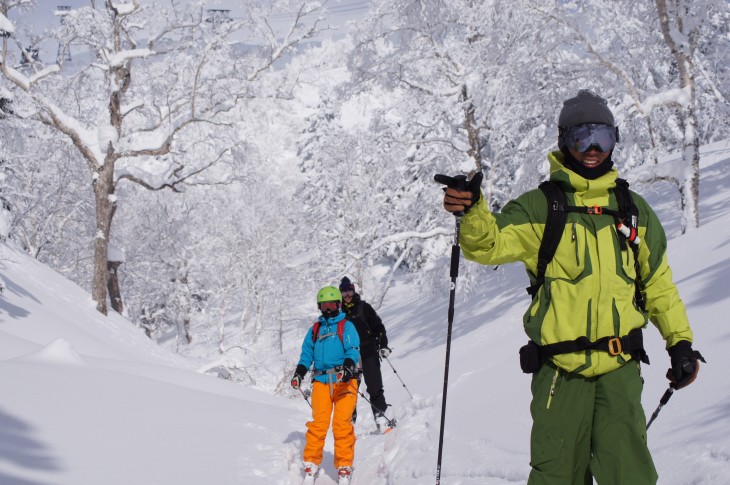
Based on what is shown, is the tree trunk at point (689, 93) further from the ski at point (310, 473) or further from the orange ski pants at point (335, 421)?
the ski at point (310, 473)

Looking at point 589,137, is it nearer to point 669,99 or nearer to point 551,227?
point 551,227

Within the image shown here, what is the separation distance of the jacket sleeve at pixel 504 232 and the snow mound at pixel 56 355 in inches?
230

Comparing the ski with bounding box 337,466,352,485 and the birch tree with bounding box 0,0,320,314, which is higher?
the birch tree with bounding box 0,0,320,314

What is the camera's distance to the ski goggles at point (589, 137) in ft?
9.70

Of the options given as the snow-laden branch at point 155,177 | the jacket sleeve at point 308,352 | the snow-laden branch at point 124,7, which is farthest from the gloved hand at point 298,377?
the snow-laden branch at point 124,7

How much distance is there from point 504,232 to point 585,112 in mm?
667

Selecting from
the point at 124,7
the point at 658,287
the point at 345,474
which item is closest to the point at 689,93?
the point at 345,474

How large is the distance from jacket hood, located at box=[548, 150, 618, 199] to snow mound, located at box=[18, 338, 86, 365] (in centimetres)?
607

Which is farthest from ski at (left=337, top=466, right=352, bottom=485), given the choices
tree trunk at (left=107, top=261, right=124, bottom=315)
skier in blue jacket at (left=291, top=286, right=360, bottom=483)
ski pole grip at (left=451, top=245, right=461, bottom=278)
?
tree trunk at (left=107, top=261, right=124, bottom=315)

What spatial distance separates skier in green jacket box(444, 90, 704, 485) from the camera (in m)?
2.77

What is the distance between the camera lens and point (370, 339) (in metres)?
9.01

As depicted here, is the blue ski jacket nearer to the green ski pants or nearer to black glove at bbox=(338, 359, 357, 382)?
black glove at bbox=(338, 359, 357, 382)

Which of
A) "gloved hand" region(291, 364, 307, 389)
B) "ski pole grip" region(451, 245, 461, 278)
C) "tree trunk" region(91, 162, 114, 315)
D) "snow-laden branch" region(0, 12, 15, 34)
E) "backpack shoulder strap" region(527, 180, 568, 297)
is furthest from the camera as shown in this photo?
"tree trunk" region(91, 162, 114, 315)

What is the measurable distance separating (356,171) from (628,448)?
28585 mm
